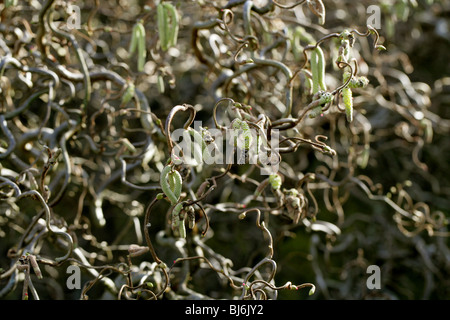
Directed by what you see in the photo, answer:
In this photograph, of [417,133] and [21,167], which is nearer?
[21,167]

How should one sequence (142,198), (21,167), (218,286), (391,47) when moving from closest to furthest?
(21,167) → (218,286) → (142,198) → (391,47)

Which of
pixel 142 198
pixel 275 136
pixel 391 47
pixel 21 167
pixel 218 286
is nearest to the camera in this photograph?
pixel 275 136

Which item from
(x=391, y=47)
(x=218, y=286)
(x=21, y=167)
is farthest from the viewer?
(x=391, y=47)

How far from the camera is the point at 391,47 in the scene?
168 cm

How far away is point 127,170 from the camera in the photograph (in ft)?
3.42

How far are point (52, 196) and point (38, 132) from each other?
0.50ft

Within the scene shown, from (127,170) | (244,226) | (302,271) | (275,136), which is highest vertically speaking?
(275,136)

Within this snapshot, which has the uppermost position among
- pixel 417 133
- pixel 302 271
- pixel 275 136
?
pixel 275 136

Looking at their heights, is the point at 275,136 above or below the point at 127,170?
above

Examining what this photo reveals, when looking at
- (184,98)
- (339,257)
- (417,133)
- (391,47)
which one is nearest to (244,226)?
(339,257)

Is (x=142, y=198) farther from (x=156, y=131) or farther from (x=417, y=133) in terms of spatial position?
(x=417, y=133)

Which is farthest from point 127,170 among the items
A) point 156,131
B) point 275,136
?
point 275,136

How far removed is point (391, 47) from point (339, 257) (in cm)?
78

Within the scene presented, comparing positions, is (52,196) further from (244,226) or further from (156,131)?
(244,226)
